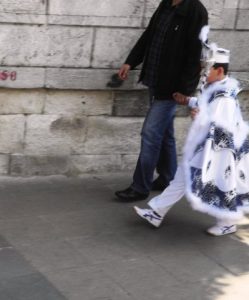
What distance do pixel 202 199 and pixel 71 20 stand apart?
192cm

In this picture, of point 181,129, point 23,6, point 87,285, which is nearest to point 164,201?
point 87,285

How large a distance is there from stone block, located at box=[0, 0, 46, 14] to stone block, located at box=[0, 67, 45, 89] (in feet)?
1.54

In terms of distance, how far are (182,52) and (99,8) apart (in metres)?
0.88

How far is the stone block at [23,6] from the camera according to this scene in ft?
18.2

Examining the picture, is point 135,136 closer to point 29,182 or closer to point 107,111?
point 107,111

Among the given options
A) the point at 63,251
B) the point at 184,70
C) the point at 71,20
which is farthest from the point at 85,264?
the point at 71,20

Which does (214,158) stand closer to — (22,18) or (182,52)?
(182,52)

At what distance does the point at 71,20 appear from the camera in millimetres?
5805

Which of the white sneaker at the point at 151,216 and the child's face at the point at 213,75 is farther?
the white sneaker at the point at 151,216

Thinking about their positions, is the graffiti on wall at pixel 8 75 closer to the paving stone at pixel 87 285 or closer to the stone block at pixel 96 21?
the stone block at pixel 96 21

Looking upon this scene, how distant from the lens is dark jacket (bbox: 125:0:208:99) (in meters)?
5.43

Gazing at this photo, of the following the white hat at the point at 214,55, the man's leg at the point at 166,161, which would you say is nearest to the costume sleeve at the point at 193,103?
the white hat at the point at 214,55

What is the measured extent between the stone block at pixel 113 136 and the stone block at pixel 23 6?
109cm

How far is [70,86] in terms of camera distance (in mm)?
5965
